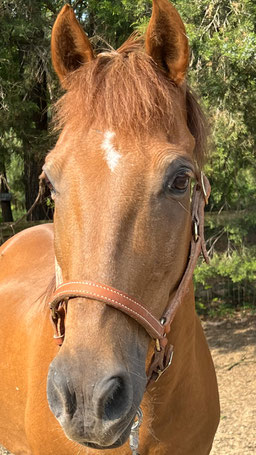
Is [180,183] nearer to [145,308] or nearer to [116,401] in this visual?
[145,308]

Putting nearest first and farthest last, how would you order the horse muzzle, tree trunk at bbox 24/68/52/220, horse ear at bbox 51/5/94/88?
the horse muzzle < horse ear at bbox 51/5/94/88 < tree trunk at bbox 24/68/52/220

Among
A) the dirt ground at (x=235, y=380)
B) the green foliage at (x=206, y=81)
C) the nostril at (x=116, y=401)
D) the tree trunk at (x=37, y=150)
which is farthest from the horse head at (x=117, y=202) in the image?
the tree trunk at (x=37, y=150)

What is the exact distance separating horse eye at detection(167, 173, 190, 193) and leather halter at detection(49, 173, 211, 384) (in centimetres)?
24

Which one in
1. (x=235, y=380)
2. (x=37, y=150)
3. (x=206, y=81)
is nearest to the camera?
(x=206, y=81)

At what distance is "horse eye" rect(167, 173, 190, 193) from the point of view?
5.31 feet

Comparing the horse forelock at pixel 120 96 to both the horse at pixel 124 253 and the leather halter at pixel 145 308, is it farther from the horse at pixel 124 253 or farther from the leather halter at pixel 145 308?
the leather halter at pixel 145 308

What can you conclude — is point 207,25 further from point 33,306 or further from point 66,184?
point 66,184

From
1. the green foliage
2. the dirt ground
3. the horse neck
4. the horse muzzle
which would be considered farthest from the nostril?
the dirt ground

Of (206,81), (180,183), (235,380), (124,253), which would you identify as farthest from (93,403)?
(235,380)

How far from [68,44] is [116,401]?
1363mm

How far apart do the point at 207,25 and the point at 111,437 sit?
4228mm

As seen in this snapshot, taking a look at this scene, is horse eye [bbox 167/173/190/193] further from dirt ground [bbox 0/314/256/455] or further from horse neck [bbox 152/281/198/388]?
dirt ground [bbox 0/314/256/455]

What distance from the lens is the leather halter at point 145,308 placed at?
140 centimetres

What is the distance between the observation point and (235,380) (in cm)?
549
